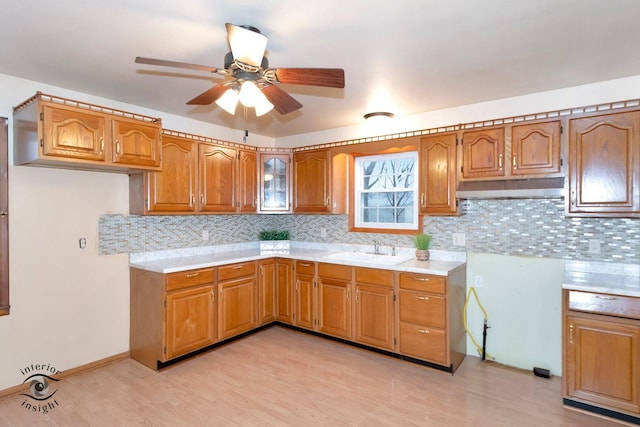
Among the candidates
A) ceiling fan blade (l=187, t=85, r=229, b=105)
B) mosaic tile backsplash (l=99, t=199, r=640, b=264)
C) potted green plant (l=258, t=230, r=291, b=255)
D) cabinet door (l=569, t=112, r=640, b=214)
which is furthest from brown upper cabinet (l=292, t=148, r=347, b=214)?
cabinet door (l=569, t=112, r=640, b=214)

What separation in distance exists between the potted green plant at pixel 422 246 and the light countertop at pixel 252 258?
0.07m

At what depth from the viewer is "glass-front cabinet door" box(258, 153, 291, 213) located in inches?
168

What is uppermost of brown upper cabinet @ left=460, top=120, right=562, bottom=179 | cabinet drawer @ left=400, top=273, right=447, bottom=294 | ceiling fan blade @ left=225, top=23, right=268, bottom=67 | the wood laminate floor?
ceiling fan blade @ left=225, top=23, right=268, bottom=67

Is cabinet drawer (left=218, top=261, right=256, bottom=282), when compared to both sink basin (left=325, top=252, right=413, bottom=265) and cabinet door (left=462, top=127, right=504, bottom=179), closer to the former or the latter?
sink basin (left=325, top=252, right=413, bottom=265)

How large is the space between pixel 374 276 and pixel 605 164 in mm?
2024

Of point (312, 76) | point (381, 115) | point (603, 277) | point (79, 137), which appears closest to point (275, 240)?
point (381, 115)

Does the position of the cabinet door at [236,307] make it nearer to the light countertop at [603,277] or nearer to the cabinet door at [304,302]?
the cabinet door at [304,302]

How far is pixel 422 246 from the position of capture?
3.50 metres

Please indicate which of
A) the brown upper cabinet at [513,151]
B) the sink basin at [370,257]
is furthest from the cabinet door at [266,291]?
the brown upper cabinet at [513,151]

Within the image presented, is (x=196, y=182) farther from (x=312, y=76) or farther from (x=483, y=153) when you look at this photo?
(x=483, y=153)

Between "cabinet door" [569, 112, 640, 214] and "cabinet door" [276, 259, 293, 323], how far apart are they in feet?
9.20

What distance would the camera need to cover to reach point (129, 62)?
2.40 m

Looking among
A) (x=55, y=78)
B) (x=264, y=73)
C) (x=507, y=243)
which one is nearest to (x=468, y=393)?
(x=507, y=243)

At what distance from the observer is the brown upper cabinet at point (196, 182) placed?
3.22 meters
